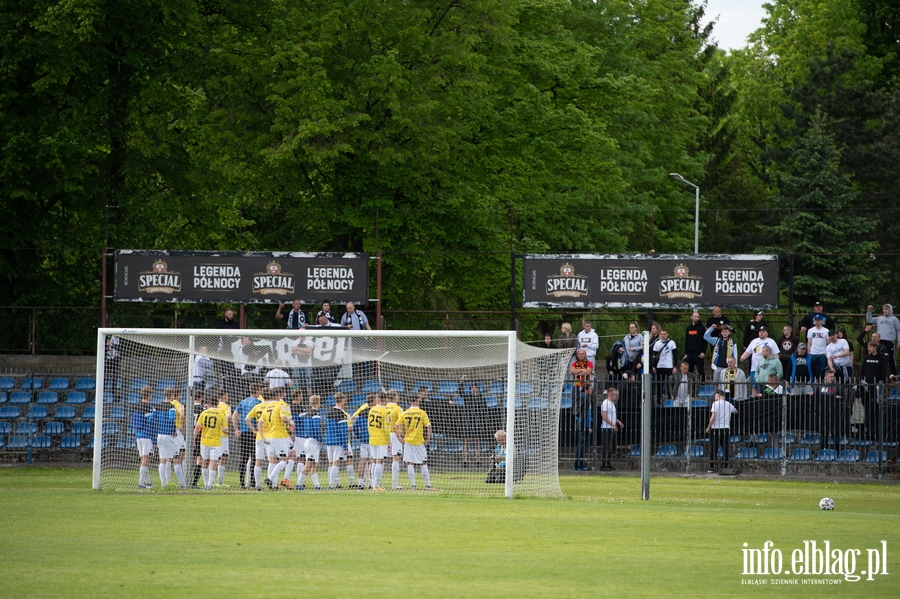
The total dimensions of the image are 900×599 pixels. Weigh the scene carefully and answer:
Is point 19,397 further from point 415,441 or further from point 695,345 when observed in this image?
point 695,345

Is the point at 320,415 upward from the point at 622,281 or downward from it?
downward

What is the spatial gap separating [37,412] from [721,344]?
14724 millimetres

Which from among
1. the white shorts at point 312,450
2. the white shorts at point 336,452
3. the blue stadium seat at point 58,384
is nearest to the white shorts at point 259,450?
the white shorts at point 312,450

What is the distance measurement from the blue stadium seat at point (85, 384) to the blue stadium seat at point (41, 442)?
4.00 feet

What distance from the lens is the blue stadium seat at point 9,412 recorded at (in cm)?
2512

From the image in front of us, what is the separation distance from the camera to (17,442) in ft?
82.3

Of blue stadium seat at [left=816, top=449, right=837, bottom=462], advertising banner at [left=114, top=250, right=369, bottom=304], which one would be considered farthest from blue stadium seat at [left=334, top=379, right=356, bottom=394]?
blue stadium seat at [left=816, top=449, right=837, bottom=462]

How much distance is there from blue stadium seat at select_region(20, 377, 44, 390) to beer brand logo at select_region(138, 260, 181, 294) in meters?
2.98

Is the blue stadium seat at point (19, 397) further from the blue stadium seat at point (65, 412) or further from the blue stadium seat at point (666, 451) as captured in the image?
the blue stadium seat at point (666, 451)

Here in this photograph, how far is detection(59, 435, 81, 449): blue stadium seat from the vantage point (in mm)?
25156

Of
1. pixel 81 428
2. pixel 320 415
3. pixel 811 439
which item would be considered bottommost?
pixel 81 428

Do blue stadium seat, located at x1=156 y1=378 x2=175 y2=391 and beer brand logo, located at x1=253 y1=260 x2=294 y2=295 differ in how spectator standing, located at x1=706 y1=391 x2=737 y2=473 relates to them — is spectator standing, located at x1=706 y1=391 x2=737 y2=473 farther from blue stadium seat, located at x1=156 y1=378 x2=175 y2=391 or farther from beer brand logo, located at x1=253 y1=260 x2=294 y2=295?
blue stadium seat, located at x1=156 y1=378 x2=175 y2=391

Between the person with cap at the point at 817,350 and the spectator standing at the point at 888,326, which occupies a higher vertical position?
the spectator standing at the point at 888,326

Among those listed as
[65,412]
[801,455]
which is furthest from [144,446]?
[801,455]
